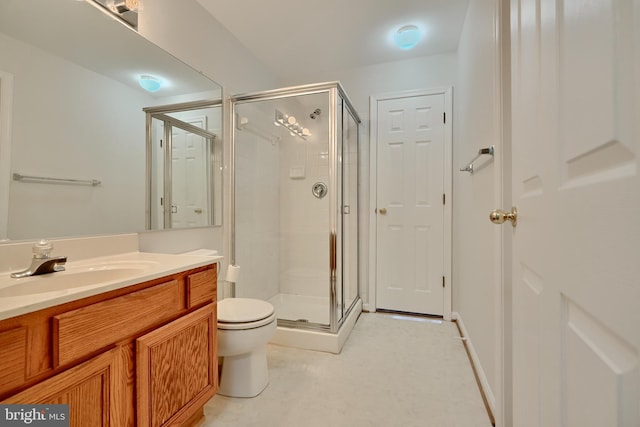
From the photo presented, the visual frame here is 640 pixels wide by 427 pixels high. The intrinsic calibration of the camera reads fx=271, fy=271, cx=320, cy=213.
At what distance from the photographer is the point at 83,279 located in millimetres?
1075

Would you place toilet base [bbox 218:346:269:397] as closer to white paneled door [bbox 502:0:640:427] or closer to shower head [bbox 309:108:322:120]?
white paneled door [bbox 502:0:640:427]

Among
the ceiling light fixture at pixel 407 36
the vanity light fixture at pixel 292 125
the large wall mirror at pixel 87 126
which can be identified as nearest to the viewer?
the large wall mirror at pixel 87 126

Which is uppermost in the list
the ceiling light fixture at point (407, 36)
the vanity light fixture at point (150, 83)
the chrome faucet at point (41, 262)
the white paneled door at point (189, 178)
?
the ceiling light fixture at point (407, 36)

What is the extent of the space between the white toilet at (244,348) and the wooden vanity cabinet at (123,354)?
0.16 m

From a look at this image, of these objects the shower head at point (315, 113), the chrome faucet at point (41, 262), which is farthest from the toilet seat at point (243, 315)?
the shower head at point (315, 113)

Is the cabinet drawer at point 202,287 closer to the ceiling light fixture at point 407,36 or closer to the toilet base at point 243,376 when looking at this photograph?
the toilet base at point 243,376

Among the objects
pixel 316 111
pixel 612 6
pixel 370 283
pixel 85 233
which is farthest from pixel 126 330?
pixel 370 283

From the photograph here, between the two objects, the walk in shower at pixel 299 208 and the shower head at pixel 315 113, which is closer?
the walk in shower at pixel 299 208

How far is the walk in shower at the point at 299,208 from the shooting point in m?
2.13

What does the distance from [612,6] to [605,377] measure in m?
0.52

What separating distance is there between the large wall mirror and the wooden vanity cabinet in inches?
21.5

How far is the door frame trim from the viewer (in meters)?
2.50

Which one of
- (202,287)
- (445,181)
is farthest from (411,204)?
(202,287)

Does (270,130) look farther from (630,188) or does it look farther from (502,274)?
(630,188)
